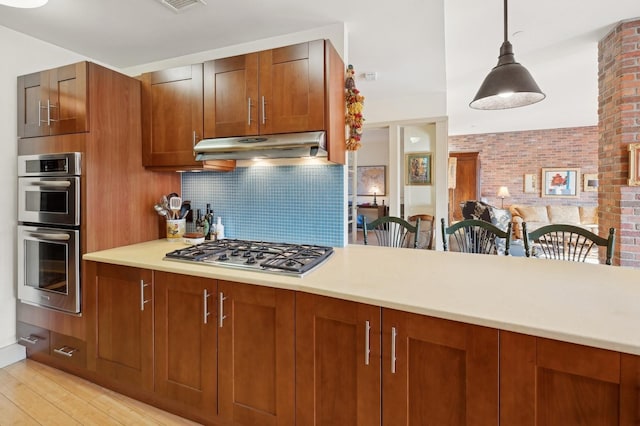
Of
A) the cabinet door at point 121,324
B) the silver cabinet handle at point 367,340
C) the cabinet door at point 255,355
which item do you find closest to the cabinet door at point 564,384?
the silver cabinet handle at point 367,340

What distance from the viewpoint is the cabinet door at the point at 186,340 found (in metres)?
1.65

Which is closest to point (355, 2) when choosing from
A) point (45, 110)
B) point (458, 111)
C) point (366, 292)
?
point (366, 292)

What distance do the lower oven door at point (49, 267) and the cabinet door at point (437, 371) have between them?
2004 millimetres

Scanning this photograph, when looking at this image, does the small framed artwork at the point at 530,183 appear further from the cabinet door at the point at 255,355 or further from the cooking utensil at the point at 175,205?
the cabinet door at the point at 255,355

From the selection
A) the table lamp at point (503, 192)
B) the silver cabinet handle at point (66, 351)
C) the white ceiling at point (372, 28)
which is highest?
the white ceiling at point (372, 28)

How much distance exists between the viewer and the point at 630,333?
0.94 metres

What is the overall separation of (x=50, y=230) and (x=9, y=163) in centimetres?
66

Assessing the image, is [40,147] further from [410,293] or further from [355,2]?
[410,293]

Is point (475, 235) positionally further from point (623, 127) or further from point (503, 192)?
point (503, 192)

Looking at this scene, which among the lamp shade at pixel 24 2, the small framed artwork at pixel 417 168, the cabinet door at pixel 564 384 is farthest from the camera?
the small framed artwork at pixel 417 168

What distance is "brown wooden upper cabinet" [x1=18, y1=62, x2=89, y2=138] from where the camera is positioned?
6.72ft

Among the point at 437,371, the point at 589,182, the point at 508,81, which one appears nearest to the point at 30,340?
the point at 437,371

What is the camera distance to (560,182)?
24.3ft

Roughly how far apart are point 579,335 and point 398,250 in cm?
129
